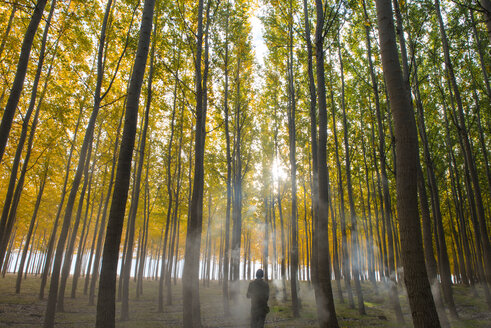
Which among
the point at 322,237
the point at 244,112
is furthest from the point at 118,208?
the point at 244,112

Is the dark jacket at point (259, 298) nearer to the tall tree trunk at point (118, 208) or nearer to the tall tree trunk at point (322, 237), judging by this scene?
the tall tree trunk at point (322, 237)

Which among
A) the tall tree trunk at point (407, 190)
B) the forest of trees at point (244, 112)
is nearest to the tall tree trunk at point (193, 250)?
the forest of trees at point (244, 112)

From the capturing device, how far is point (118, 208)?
14.5 ft

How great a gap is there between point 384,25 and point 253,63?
10369 millimetres

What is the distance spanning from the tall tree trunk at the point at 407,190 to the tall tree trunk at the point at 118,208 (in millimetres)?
4070

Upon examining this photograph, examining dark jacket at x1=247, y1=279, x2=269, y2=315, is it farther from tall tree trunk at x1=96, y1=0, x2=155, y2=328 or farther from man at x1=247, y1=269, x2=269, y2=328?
tall tree trunk at x1=96, y1=0, x2=155, y2=328

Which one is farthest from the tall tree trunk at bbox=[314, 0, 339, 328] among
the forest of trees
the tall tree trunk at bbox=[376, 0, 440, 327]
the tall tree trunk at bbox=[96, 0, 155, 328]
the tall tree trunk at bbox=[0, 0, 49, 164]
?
the tall tree trunk at bbox=[0, 0, 49, 164]

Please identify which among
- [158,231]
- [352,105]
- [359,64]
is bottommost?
[158,231]

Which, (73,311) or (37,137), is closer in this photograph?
(73,311)

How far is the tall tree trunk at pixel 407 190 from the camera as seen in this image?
3037 millimetres

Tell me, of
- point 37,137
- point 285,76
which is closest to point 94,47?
point 37,137

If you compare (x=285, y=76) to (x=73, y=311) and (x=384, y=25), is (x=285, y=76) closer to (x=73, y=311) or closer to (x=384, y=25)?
(x=384, y=25)

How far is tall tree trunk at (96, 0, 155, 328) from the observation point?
4176mm

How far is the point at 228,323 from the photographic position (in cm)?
920
